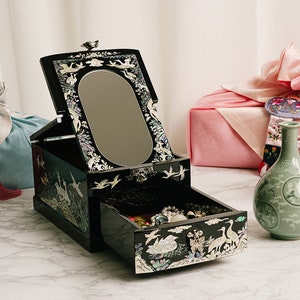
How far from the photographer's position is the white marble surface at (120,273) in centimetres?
99

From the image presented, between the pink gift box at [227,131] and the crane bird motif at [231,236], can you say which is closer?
the crane bird motif at [231,236]

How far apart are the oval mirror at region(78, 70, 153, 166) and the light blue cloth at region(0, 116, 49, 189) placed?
1.04 feet

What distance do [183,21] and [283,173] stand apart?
69 centimetres

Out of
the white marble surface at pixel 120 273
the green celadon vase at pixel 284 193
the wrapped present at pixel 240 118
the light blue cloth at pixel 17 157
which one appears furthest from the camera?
the wrapped present at pixel 240 118

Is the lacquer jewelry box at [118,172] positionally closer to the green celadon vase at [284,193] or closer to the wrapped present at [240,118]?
the green celadon vase at [284,193]

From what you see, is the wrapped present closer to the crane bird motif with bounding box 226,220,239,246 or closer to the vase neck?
the vase neck

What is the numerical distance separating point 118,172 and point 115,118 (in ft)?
0.37

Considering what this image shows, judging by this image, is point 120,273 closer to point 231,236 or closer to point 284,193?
point 231,236

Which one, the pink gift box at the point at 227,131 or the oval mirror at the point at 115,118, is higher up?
the oval mirror at the point at 115,118

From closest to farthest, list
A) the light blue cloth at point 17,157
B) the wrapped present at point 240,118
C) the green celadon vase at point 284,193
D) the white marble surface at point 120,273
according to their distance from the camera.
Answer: the white marble surface at point 120,273 → the green celadon vase at point 284,193 → the light blue cloth at point 17,157 → the wrapped present at point 240,118

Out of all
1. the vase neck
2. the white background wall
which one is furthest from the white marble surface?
the white background wall

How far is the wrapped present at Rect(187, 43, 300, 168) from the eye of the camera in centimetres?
158

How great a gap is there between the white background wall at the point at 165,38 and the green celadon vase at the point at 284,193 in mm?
643

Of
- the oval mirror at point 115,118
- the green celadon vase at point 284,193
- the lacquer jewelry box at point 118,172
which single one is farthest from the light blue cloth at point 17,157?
the green celadon vase at point 284,193
